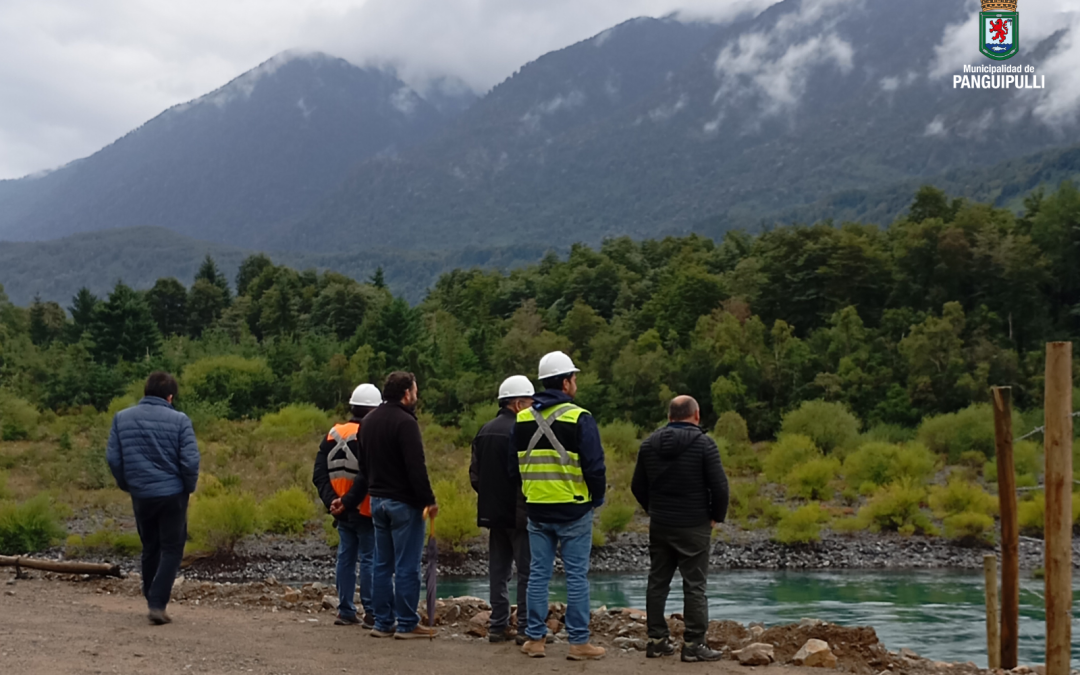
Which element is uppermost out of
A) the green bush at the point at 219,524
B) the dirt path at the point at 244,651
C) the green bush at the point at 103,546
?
the dirt path at the point at 244,651

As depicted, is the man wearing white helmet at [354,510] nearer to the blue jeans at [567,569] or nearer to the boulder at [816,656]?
the blue jeans at [567,569]

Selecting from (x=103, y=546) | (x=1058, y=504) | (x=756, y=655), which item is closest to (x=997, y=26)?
(x=103, y=546)

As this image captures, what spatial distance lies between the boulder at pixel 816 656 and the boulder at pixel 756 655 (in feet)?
0.80

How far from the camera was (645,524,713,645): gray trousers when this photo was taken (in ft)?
24.0

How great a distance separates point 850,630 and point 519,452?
329 centimetres

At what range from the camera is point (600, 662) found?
7.28 m

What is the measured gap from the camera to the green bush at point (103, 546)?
2809cm

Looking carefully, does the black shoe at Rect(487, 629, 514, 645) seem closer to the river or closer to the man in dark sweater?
the man in dark sweater

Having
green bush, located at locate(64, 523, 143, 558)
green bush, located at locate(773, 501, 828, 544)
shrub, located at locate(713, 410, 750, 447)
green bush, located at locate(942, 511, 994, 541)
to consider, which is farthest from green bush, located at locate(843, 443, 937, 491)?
green bush, located at locate(64, 523, 143, 558)

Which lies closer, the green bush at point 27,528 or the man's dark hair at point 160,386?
the man's dark hair at point 160,386

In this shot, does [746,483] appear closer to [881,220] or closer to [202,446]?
[202,446]

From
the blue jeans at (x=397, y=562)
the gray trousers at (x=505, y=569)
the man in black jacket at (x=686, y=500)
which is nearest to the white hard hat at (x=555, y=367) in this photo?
the man in black jacket at (x=686, y=500)

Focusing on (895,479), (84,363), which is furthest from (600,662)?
(84,363)

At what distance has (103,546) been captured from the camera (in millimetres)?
28375
